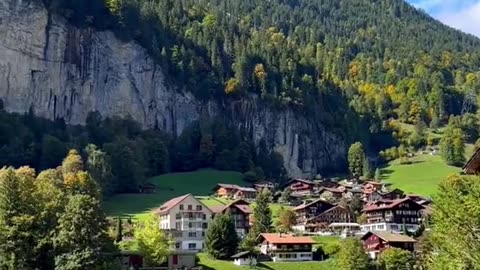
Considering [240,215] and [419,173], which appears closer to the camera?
[240,215]

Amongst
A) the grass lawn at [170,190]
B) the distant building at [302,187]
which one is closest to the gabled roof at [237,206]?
the grass lawn at [170,190]

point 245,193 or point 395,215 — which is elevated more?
point 245,193

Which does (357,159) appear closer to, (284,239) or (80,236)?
(284,239)

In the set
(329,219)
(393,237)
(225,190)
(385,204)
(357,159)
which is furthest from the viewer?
(357,159)

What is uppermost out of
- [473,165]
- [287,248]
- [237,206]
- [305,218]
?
[237,206]

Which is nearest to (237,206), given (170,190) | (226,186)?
(226,186)

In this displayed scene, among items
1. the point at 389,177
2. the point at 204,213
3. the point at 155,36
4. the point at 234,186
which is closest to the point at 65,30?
the point at 155,36

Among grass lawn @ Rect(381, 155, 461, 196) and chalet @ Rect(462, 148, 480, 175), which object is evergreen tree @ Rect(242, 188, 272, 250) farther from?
chalet @ Rect(462, 148, 480, 175)

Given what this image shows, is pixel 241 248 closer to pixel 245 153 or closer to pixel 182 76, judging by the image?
pixel 245 153
